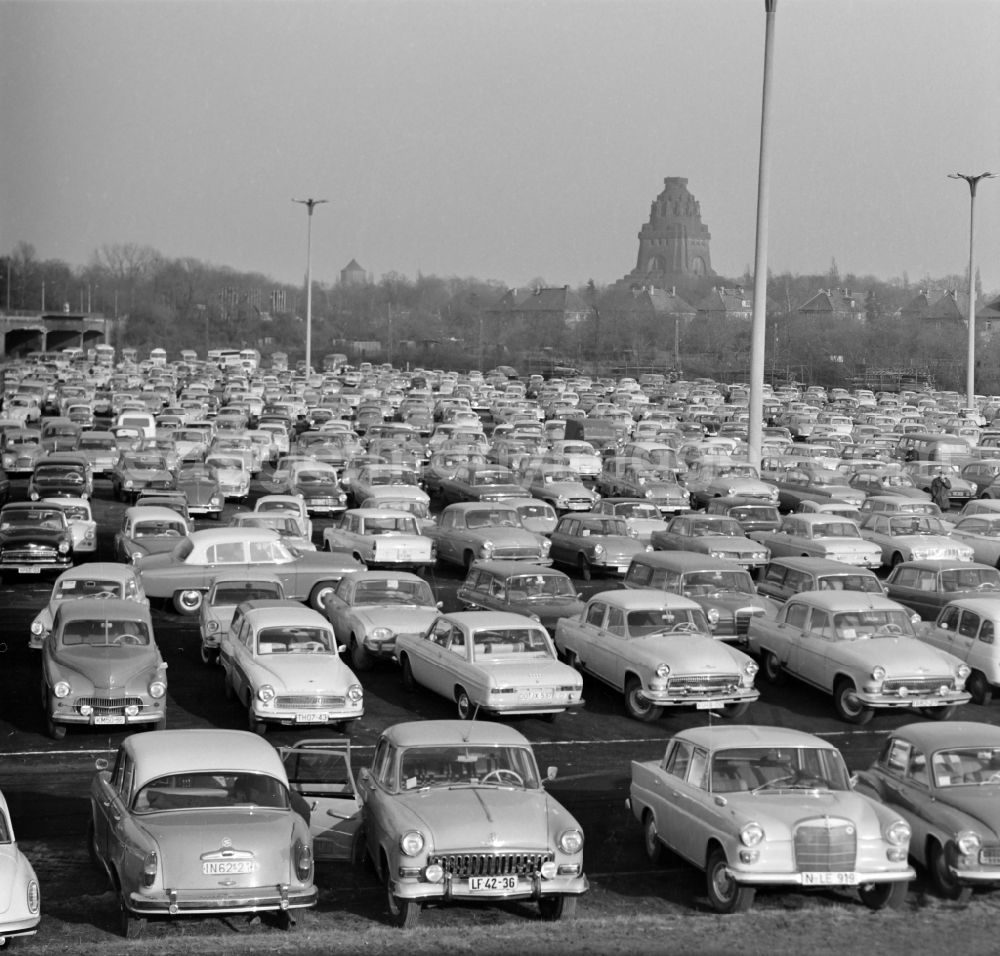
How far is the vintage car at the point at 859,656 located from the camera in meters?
16.3

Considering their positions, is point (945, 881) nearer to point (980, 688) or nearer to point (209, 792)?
point (209, 792)

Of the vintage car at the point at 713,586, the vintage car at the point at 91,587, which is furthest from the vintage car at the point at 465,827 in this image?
the vintage car at the point at 713,586

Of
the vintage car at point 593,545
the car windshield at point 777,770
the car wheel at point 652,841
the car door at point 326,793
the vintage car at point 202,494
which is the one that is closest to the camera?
the car windshield at point 777,770

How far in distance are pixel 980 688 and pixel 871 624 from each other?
1560 mm

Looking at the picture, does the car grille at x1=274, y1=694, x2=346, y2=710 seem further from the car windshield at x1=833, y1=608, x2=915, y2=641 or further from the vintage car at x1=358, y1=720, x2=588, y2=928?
the car windshield at x1=833, y1=608, x2=915, y2=641

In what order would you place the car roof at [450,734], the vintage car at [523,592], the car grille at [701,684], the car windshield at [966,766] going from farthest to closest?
the vintage car at [523,592] < the car grille at [701,684] < the car windshield at [966,766] < the car roof at [450,734]

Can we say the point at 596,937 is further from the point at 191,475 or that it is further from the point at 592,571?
the point at 191,475

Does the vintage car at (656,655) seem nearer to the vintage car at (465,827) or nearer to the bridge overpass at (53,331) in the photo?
the vintage car at (465,827)

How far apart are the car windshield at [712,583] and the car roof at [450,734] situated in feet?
27.5

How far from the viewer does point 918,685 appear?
16.3 m

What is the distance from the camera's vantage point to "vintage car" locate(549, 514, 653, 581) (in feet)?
84.0

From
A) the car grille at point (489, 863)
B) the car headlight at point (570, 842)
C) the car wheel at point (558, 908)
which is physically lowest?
the car wheel at point (558, 908)

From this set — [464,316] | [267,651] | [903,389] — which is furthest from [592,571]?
[464,316]

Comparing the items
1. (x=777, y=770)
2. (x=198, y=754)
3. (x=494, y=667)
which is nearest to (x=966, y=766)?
(x=777, y=770)
